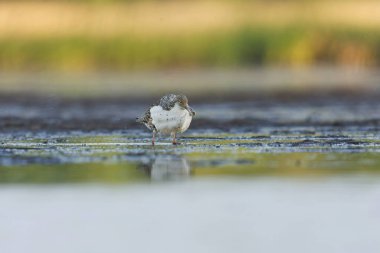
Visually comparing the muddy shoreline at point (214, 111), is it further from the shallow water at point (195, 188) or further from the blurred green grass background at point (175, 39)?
the blurred green grass background at point (175, 39)

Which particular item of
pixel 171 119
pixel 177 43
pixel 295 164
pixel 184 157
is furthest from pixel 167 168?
pixel 177 43

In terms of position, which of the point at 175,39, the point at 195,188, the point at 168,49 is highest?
the point at 175,39

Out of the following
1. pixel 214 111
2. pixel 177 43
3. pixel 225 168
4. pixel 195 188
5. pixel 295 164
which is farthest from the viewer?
pixel 177 43

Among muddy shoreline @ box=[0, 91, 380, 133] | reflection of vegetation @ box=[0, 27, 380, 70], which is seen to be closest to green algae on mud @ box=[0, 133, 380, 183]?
muddy shoreline @ box=[0, 91, 380, 133]

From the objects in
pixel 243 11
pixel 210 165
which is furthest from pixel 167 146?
pixel 243 11

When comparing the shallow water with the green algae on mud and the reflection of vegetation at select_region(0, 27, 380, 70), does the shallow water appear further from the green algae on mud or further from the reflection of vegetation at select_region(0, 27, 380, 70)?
the reflection of vegetation at select_region(0, 27, 380, 70)

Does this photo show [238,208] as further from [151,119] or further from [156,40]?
[156,40]

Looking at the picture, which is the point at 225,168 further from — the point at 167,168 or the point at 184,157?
the point at 184,157
